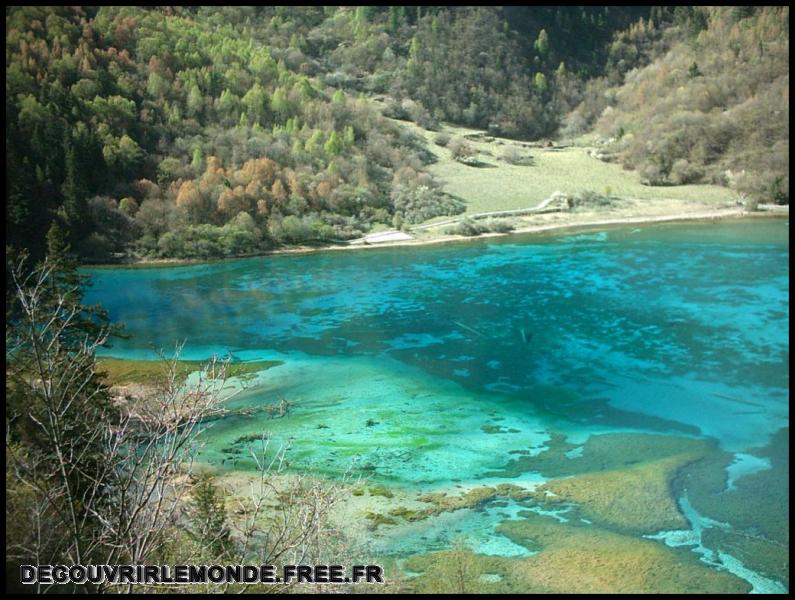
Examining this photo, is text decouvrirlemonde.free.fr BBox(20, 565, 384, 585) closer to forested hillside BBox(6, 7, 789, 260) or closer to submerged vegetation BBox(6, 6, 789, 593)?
submerged vegetation BBox(6, 6, 789, 593)

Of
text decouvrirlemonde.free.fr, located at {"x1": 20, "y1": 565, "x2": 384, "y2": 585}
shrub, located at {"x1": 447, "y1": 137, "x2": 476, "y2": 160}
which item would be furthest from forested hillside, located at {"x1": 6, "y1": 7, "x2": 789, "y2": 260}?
text decouvrirlemonde.free.fr, located at {"x1": 20, "y1": 565, "x2": 384, "y2": 585}

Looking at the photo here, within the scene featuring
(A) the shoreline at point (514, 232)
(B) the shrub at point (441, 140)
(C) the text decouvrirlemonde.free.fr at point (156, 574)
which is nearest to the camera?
(C) the text decouvrirlemonde.free.fr at point (156, 574)

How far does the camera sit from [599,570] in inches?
472

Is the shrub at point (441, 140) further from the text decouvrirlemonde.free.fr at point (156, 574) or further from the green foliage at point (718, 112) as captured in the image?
the text decouvrirlemonde.free.fr at point (156, 574)

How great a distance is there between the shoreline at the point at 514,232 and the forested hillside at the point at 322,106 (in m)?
0.91

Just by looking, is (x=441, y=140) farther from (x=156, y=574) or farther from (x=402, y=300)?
(x=156, y=574)

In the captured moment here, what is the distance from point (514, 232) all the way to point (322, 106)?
61.7 feet

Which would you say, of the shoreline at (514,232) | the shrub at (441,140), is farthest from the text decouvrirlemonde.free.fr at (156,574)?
the shrub at (441,140)

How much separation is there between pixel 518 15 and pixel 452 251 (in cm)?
5098

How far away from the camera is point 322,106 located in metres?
57.0

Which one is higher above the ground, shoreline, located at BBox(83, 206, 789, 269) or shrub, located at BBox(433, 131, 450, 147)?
shrub, located at BBox(433, 131, 450, 147)

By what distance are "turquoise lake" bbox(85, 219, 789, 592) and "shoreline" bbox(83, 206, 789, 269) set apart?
4.40ft

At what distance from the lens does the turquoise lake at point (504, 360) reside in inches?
583

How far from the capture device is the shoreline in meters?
41.6
